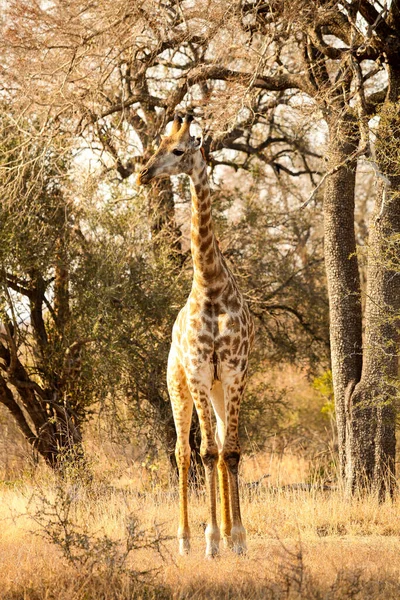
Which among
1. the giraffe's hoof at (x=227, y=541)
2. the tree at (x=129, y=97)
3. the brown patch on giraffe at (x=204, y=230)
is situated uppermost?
the tree at (x=129, y=97)

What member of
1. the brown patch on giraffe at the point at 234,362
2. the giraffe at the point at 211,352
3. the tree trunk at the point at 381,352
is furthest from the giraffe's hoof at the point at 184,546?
the tree trunk at the point at 381,352

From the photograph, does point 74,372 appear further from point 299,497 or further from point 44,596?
point 44,596

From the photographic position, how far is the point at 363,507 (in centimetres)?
901

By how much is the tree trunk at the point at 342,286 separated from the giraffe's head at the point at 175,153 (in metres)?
3.48

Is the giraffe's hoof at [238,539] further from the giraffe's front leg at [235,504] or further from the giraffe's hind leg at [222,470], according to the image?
the giraffe's hind leg at [222,470]

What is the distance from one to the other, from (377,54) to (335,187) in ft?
5.07

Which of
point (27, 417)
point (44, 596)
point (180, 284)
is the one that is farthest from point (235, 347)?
point (27, 417)

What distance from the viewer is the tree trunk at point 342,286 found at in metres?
10.1

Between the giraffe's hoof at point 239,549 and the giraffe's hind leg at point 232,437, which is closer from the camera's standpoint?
the giraffe's hoof at point 239,549

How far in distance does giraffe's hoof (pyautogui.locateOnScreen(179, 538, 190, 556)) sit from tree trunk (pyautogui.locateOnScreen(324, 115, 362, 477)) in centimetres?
324

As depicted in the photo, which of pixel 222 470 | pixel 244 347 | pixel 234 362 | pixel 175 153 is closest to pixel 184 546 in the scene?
pixel 222 470

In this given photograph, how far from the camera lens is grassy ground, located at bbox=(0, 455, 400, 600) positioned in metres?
5.51

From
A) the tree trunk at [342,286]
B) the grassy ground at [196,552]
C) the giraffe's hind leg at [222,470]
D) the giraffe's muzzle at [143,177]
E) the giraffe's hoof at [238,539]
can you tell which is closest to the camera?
the grassy ground at [196,552]

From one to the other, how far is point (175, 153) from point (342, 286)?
3.99m
